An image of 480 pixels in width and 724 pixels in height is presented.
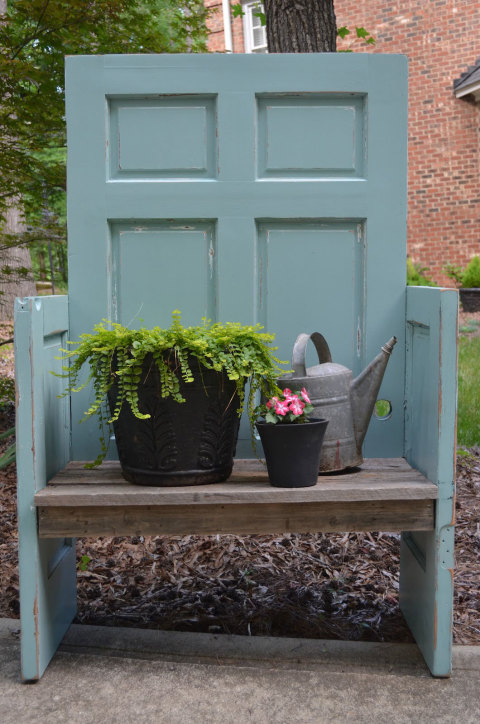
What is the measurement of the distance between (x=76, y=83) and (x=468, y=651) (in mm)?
2076

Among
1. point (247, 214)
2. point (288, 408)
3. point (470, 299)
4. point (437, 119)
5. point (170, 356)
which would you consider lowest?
point (288, 408)

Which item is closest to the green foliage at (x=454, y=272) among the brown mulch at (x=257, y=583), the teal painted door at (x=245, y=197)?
the brown mulch at (x=257, y=583)

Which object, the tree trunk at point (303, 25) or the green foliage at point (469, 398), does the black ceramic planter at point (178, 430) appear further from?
the green foliage at point (469, 398)

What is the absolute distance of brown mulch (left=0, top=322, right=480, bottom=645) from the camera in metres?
2.39

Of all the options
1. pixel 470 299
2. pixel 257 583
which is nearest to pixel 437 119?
pixel 470 299

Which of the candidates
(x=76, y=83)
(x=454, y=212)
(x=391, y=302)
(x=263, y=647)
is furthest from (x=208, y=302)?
(x=454, y=212)

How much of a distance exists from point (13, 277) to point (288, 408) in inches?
162

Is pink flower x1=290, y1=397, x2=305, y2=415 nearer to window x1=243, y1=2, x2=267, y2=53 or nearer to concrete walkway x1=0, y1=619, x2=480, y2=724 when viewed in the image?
concrete walkway x1=0, y1=619, x2=480, y2=724

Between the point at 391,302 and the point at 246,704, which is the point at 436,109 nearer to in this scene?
the point at 391,302

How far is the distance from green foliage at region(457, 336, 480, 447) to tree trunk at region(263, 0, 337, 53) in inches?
96.7

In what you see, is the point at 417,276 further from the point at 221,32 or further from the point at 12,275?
the point at 12,275

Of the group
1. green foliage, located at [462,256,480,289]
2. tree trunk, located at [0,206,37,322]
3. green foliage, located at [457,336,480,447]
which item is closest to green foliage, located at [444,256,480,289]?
green foliage, located at [462,256,480,289]

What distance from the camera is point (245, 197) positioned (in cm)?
226

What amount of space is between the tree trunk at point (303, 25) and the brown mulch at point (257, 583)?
2.42 m
